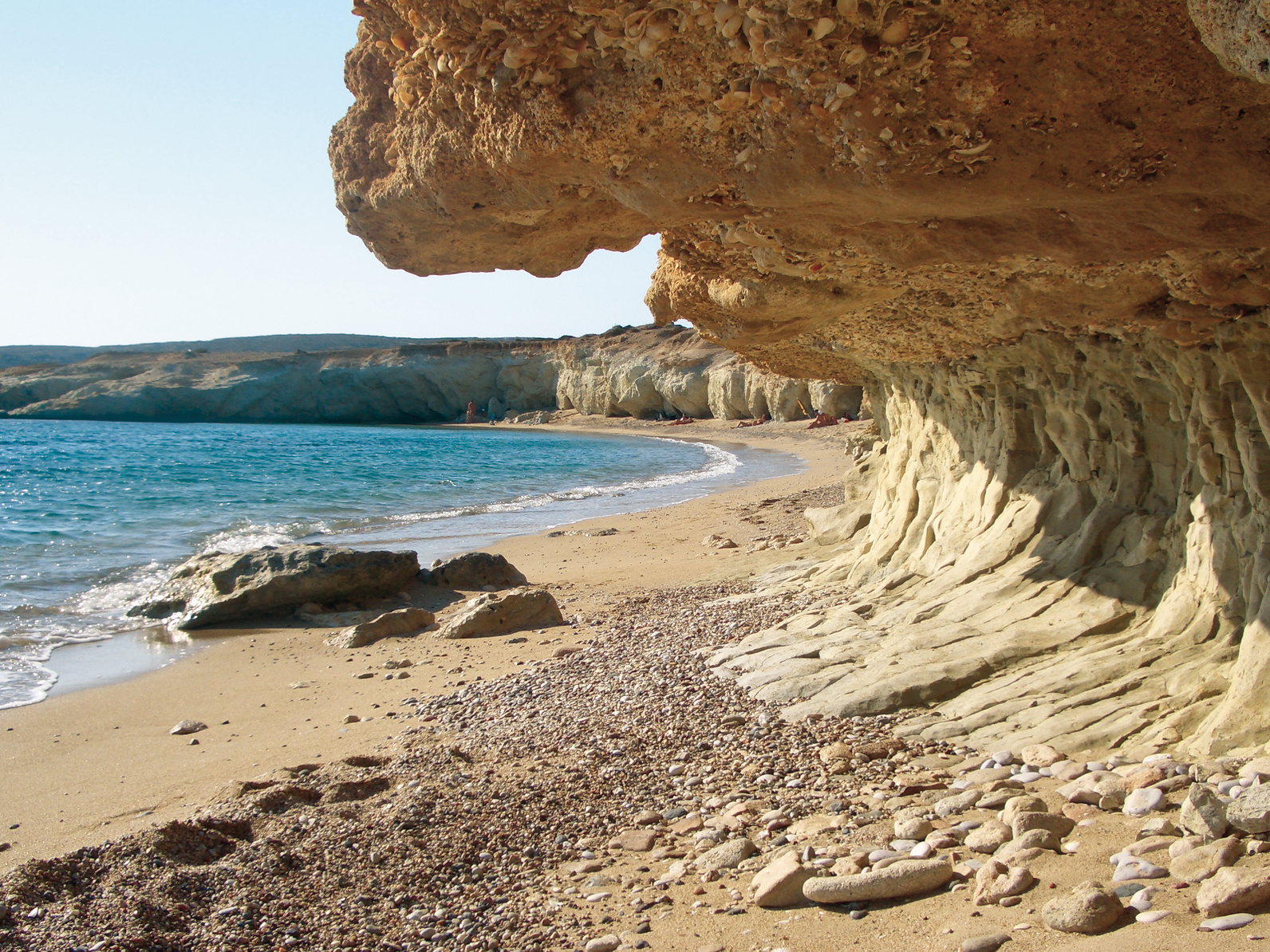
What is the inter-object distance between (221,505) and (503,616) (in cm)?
1492

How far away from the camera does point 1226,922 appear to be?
92.4 inches

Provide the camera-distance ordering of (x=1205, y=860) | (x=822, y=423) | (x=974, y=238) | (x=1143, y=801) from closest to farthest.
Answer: (x=1205, y=860) → (x=1143, y=801) → (x=974, y=238) → (x=822, y=423)

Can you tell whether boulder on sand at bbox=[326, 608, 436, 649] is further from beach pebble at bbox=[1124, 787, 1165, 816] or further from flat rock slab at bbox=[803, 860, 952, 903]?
beach pebble at bbox=[1124, 787, 1165, 816]

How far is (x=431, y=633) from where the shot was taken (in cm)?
833

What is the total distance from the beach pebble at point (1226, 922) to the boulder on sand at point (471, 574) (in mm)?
8766

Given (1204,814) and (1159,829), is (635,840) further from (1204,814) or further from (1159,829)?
(1204,814)

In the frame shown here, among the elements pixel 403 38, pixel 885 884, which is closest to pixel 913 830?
pixel 885 884

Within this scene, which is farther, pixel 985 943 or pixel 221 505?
pixel 221 505

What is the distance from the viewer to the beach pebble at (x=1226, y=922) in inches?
91.7

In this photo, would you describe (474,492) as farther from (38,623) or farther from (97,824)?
(97,824)

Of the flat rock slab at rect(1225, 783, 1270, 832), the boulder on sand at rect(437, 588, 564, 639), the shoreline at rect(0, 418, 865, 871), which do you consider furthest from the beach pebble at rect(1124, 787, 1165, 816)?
the boulder on sand at rect(437, 588, 564, 639)

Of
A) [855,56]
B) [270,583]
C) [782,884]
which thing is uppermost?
[855,56]

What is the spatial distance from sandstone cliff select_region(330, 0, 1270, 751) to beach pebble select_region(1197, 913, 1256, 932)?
139cm

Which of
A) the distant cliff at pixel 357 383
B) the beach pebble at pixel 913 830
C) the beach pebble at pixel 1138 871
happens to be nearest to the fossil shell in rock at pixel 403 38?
the beach pebble at pixel 913 830
